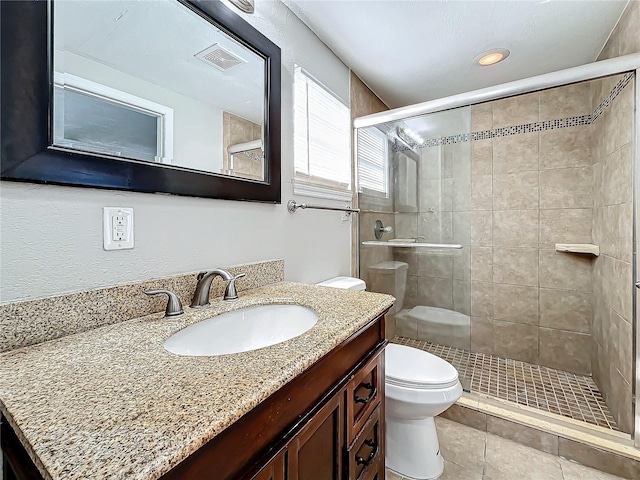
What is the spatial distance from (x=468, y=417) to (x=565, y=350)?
1.13 meters

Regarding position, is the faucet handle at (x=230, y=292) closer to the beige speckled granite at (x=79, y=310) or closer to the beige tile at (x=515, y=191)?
the beige speckled granite at (x=79, y=310)

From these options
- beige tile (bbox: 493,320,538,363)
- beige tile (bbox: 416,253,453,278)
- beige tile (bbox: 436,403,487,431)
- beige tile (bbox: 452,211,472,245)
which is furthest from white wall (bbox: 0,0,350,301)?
beige tile (bbox: 493,320,538,363)

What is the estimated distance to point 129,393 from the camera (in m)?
0.47

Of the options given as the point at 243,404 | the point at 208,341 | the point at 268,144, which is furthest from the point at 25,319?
the point at 268,144

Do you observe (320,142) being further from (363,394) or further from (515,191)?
(515,191)

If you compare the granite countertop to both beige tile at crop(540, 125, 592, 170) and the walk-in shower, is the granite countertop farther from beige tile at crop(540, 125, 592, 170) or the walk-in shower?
beige tile at crop(540, 125, 592, 170)

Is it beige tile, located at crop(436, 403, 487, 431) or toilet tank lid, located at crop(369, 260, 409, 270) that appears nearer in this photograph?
beige tile, located at crop(436, 403, 487, 431)

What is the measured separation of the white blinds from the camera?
2.15 m

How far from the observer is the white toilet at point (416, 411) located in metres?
1.31

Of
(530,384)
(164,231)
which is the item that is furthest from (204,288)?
(530,384)

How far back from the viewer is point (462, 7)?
1.46 m

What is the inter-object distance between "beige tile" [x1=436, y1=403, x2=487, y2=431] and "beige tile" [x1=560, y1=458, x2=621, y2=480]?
0.35 meters

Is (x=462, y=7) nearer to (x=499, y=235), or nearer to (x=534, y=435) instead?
(x=499, y=235)

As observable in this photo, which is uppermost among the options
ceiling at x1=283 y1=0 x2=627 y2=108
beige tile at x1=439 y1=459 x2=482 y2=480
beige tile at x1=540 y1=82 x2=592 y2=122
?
ceiling at x1=283 y1=0 x2=627 y2=108
